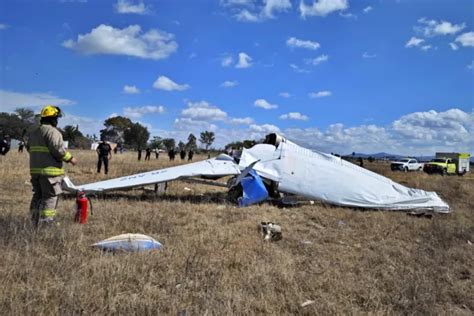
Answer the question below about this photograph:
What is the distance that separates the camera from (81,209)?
Result: 6094 millimetres

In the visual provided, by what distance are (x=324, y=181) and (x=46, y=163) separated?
6.23 meters

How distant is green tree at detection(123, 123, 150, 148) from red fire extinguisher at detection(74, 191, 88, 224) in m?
97.9

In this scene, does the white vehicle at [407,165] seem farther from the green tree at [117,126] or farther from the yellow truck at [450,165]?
the green tree at [117,126]

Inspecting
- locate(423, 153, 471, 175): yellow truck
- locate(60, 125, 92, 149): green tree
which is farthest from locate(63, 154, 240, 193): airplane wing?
locate(60, 125, 92, 149): green tree

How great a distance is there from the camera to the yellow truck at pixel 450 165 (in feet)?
142

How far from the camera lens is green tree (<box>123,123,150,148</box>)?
335ft

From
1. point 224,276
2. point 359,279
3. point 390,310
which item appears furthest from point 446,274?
point 224,276

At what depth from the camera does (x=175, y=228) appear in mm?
6172

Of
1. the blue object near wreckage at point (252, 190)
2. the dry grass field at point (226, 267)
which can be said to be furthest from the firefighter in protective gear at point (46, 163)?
the blue object near wreckage at point (252, 190)

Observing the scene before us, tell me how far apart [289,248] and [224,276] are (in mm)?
1802

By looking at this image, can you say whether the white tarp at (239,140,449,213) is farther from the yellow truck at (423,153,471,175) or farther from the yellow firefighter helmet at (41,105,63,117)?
the yellow truck at (423,153,471,175)

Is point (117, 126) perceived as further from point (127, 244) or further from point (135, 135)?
point (127, 244)

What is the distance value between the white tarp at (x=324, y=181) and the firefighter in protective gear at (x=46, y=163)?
4825 millimetres

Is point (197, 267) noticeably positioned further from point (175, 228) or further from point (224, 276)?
point (175, 228)
